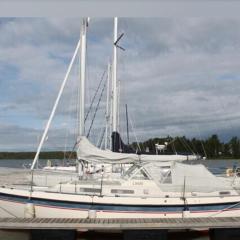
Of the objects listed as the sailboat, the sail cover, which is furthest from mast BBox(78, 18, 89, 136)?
the sailboat

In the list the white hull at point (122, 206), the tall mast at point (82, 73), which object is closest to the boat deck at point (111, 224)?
the white hull at point (122, 206)

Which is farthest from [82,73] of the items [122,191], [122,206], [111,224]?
[111,224]

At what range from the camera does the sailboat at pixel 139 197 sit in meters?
12.0

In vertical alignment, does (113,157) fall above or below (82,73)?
below

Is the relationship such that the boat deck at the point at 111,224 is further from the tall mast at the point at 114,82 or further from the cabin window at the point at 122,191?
the tall mast at the point at 114,82

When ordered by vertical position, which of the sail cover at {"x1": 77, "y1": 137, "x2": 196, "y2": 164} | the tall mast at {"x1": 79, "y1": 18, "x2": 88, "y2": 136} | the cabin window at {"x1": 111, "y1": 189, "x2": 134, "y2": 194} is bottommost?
the cabin window at {"x1": 111, "y1": 189, "x2": 134, "y2": 194}

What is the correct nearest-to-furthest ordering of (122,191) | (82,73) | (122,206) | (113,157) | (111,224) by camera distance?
(111,224) → (122,206) → (122,191) → (113,157) → (82,73)

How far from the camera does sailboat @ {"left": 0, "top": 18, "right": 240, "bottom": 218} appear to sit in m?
12.0

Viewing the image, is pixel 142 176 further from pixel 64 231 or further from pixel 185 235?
pixel 64 231

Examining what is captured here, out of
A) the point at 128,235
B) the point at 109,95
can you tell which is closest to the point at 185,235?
the point at 128,235

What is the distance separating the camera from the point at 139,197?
39.6 ft

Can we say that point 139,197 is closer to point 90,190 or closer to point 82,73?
point 90,190

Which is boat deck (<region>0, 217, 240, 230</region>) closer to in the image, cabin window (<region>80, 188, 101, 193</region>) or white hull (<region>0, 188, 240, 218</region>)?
white hull (<region>0, 188, 240, 218</region>)

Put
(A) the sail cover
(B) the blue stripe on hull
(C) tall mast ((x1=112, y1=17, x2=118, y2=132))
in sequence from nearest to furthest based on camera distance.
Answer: (B) the blue stripe on hull < (A) the sail cover < (C) tall mast ((x1=112, y1=17, x2=118, y2=132))
